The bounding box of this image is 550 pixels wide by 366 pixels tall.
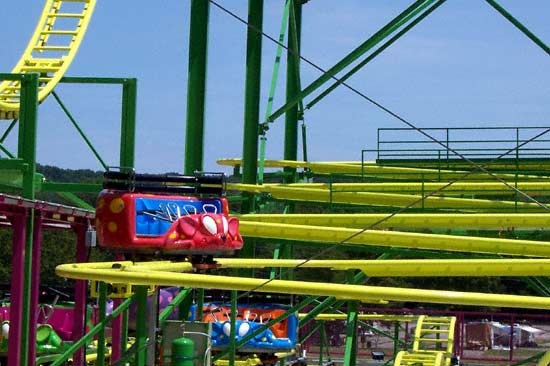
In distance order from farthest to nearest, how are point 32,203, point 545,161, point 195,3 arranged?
point 545,161
point 195,3
point 32,203

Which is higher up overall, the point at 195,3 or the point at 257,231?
the point at 195,3

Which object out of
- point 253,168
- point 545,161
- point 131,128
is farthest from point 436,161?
point 131,128

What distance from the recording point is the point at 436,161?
930 inches

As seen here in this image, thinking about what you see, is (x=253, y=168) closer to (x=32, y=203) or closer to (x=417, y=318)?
(x=32, y=203)

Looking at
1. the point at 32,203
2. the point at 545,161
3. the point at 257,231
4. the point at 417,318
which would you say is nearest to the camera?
the point at 257,231

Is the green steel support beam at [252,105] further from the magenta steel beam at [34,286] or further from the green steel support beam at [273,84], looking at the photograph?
the magenta steel beam at [34,286]

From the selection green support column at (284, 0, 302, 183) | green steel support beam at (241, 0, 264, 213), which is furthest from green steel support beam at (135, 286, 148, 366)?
green support column at (284, 0, 302, 183)

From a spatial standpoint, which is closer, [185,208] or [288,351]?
[185,208]

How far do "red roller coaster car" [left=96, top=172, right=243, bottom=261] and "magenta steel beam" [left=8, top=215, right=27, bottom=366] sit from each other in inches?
140

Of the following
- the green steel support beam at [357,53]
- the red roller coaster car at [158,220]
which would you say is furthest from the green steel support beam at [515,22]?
the red roller coaster car at [158,220]

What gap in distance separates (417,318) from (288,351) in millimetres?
7162

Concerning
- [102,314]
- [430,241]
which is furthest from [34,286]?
[430,241]

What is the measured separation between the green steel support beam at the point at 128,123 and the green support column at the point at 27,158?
2631 millimetres

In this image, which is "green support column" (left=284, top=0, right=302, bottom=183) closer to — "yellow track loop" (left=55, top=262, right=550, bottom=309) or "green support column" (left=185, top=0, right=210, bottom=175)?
"green support column" (left=185, top=0, right=210, bottom=175)
